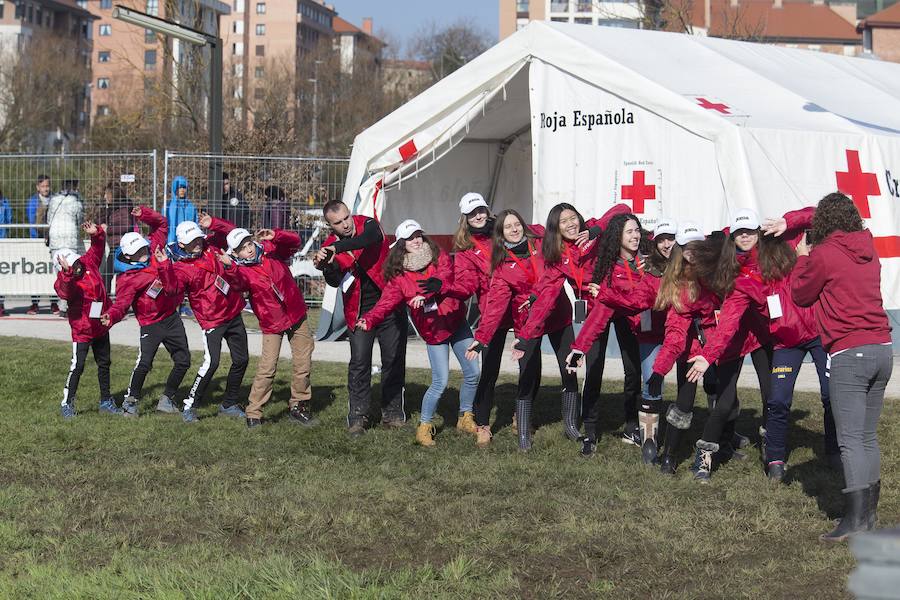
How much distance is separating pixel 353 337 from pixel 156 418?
1809 mm

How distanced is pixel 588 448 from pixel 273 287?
2.89 meters

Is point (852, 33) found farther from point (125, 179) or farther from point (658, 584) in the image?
point (658, 584)

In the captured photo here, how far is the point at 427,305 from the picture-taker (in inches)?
357

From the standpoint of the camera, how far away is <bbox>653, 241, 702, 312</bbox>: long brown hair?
25.2 ft

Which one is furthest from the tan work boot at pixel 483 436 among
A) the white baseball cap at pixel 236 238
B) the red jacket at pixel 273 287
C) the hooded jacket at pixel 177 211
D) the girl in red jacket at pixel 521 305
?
the hooded jacket at pixel 177 211

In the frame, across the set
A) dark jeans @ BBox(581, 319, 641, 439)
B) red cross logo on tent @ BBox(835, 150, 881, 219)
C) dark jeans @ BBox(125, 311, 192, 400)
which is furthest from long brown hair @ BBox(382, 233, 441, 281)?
red cross logo on tent @ BBox(835, 150, 881, 219)

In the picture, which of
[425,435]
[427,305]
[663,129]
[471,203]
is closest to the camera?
[425,435]

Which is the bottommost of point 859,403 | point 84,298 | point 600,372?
point 600,372

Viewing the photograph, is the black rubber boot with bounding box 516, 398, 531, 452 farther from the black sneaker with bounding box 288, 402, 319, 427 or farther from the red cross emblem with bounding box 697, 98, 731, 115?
the red cross emblem with bounding box 697, 98, 731, 115

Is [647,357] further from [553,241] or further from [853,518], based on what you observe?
[853,518]

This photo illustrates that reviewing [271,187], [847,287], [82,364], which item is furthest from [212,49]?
[847,287]

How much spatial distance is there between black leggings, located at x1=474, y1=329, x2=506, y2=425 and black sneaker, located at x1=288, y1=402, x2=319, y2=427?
1.44 m

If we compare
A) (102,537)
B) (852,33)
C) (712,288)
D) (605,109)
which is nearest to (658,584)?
(712,288)

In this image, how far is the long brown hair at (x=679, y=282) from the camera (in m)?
7.69
